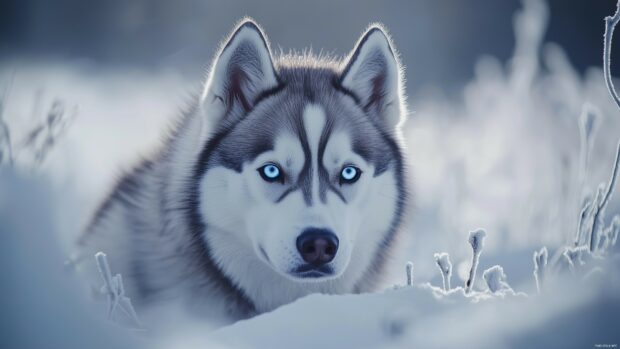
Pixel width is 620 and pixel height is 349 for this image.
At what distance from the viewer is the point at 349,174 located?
245 cm

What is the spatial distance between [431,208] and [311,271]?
2225 millimetres

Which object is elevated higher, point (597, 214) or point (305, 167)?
point (305, 167)

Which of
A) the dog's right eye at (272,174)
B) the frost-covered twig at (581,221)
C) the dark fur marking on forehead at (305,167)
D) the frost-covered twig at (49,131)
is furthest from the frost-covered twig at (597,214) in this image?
the frost-covered twig at (49,131)

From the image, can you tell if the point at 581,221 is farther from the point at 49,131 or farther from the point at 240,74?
the point at 49,131

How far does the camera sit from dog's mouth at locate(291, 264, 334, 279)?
7.09 ft

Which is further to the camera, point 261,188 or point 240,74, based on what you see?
point 240,74

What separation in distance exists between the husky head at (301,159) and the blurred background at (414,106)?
0.97ft

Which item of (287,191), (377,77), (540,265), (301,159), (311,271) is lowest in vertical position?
(540,265)

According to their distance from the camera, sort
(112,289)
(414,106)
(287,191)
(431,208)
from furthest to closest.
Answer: (414,106) < (431,208) < (287,191) < (112,289)

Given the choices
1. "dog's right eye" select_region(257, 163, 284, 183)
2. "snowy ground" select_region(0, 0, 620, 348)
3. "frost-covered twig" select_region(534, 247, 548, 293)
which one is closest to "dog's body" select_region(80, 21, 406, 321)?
"dog's right eye" select_region(257, 163, 284, 183)

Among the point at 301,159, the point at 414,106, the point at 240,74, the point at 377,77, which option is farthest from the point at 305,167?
the point at 414,106

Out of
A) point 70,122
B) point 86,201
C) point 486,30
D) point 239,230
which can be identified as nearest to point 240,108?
point 239,230

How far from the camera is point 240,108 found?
2.61 m

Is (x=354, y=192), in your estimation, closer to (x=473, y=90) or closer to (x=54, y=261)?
(x=54, y=261)
